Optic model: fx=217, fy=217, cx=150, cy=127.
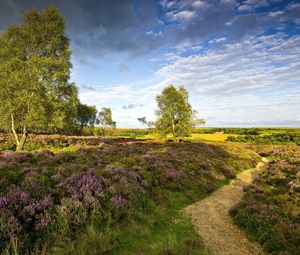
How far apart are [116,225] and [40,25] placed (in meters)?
27.9

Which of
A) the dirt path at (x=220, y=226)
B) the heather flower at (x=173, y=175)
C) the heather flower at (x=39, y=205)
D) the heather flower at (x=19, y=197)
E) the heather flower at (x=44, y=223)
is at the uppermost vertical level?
the heather flower at (x=19, y=197)

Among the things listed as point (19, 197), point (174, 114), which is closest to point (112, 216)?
point (19, 197)

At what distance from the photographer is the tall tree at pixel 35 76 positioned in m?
23.6

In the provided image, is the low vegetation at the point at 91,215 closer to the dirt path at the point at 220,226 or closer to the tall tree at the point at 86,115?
the dirt path at the point at 220,226

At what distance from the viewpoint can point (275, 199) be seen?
12.5 metres

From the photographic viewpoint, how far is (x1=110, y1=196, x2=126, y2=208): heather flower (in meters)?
8.99

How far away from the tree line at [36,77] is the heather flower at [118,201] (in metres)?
17.3

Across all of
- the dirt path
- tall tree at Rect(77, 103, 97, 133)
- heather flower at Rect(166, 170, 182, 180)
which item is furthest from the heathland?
tall tree at Rect(77, 103, 97, 133)

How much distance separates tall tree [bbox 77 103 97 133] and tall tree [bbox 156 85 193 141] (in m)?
60.4

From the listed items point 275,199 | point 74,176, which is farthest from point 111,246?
point 275,199

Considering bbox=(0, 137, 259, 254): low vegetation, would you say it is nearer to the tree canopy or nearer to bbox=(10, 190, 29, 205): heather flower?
bbox=(10, 190, 29, 205): heather flower

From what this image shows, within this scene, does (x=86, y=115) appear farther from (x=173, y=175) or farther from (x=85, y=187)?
(x=85, y=187)

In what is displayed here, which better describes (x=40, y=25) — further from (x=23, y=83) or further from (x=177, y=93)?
(x=177, y=93)

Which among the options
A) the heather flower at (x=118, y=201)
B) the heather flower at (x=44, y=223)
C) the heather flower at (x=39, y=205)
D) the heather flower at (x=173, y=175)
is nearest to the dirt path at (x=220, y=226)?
the heather flower at (x=173, y=175)
